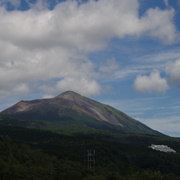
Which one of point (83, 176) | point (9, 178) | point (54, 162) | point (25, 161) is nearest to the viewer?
point (9, 178)

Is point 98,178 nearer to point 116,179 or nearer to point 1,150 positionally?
point 116,179

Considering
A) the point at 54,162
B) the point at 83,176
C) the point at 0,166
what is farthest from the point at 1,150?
the point at 83,176

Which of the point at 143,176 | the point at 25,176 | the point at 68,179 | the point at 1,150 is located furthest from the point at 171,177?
the point at 1,150

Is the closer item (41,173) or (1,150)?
(41,173)

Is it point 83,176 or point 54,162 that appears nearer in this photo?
point 83,176

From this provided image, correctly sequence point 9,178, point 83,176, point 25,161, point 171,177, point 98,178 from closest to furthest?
1. point 9,178
2. point 98,178
3. point 83,176
4. point 171,177
5. point 25,161

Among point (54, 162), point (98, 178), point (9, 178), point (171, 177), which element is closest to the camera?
point (9, 178)

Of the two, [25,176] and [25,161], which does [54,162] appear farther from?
[25,176]

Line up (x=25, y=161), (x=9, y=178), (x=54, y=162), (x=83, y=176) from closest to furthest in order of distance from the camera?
(x=9, y=178), (x=83, y=176), (x=25, y=161), (x=54, y=162)
